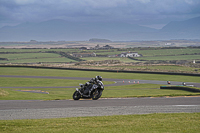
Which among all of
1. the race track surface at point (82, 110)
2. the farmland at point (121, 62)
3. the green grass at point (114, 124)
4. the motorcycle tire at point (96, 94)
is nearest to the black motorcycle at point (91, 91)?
the motorcycle tire at point (96, 94)

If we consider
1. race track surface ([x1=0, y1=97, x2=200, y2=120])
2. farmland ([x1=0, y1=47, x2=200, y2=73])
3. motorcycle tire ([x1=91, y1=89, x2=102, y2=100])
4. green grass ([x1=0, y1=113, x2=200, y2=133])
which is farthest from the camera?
farmland ([x1=0, y1=47, x2=200, y2=73])

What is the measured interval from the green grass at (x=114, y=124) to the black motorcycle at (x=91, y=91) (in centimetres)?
785

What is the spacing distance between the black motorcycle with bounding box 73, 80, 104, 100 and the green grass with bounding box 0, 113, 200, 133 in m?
7.85

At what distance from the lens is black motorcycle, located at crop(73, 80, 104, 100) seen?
2312 cm

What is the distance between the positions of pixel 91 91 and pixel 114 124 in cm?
1020

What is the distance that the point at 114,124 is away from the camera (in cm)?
1329

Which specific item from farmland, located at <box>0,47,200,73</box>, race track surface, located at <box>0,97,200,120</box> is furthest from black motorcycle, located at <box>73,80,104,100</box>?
farmland, located at <box>0,47,200,73</box>

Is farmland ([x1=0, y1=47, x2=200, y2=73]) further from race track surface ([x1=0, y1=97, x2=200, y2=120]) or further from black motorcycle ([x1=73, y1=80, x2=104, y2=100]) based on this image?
race track surface ([x1=0, y1=97, x2=200, y2=120])

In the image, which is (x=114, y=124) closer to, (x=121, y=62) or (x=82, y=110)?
(x=82, y=110)

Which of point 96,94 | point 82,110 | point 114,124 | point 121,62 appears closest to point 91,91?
point 96,94

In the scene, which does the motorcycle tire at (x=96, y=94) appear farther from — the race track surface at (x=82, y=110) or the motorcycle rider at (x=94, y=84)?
the race track surface at (x=82, y=110)

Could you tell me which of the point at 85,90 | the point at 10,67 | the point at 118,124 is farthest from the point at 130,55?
the point at 118,124

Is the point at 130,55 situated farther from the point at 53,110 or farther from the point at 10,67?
the point at 53,110

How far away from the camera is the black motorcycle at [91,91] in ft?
75.9
